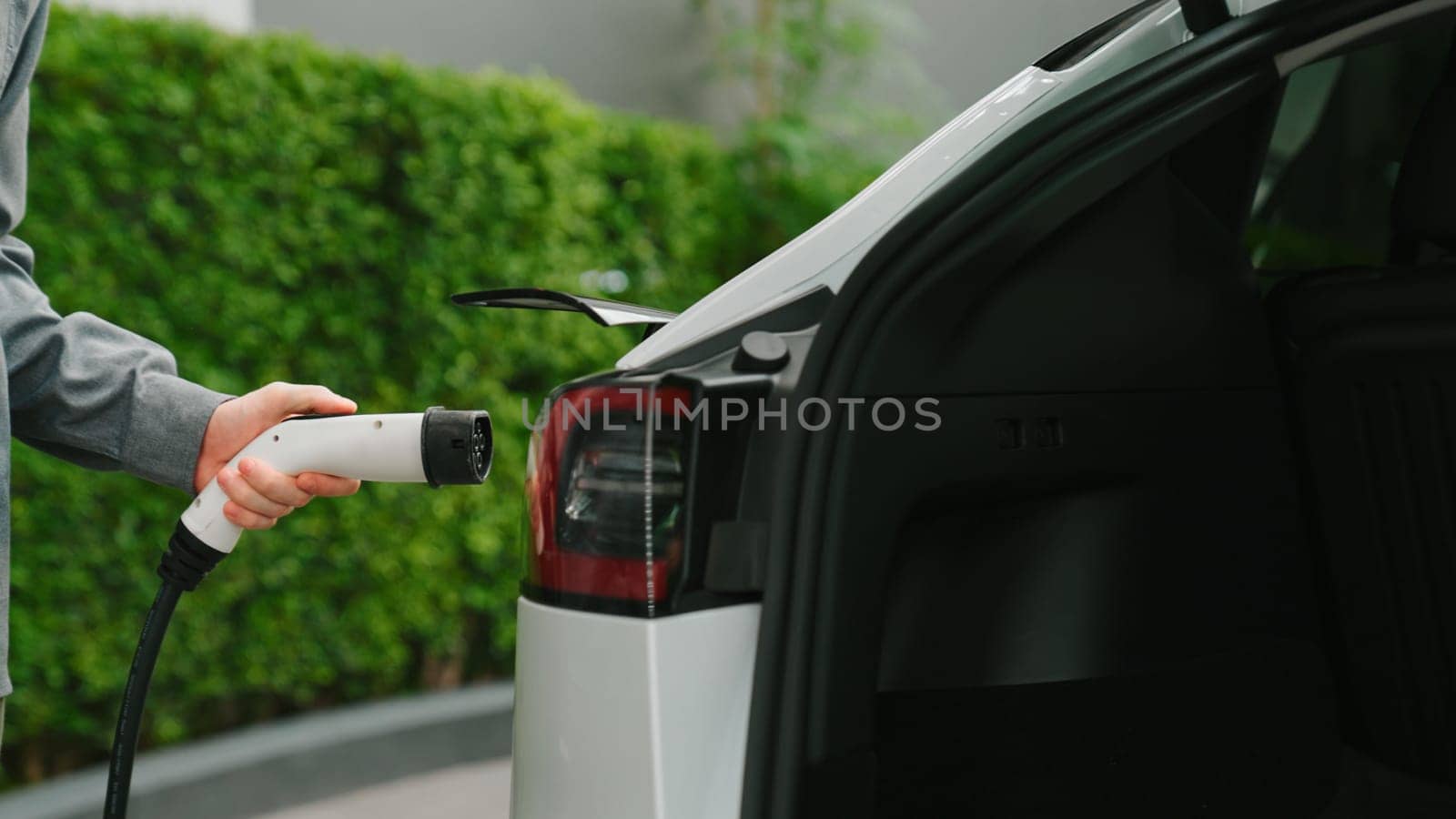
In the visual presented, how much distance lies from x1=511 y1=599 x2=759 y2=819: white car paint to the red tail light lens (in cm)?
3

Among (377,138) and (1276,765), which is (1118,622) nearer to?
(1276,765)

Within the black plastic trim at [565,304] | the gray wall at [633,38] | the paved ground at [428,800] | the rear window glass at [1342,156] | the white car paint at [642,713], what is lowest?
the paved ground at [428,800]

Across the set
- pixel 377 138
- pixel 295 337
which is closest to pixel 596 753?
pixel 295 337

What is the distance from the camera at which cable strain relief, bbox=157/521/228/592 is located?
1.36m

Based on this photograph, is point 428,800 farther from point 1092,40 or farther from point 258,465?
point 1092,40

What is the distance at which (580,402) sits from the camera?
1.18 meters

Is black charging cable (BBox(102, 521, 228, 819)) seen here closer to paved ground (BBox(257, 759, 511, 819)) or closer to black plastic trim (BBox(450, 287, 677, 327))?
black plastic trim (BBox(450, 287, 677, 327))

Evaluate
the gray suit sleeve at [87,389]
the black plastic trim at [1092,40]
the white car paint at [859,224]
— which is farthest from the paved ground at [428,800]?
the black plastic trim at [1092,40]

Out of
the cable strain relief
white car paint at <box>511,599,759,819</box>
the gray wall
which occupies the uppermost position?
the gray wall

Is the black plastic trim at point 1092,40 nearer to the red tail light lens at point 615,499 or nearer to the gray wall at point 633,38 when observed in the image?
the red tail light lens at point 615,499

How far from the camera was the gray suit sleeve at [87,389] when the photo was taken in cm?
131

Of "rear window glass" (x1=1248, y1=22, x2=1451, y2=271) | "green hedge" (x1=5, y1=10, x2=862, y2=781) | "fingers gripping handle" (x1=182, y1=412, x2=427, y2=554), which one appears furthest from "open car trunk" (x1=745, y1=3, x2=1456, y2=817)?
"green hedge" (x1=5, y1=10, x2=862, y2=781)

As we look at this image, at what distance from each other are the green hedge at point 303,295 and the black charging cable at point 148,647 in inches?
80.1

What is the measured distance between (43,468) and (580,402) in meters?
2.51
